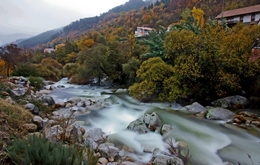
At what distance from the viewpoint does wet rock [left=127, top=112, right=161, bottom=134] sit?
27.3ft

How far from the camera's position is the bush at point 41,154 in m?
3.37

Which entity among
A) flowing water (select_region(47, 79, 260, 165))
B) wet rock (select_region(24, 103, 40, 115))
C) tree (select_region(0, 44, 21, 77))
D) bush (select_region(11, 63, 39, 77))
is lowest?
flowing water (select_region(47, 79, 260, 165))

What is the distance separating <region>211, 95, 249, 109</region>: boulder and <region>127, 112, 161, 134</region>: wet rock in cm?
499

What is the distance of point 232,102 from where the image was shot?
38.1ft

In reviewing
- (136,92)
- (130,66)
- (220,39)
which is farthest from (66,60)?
(220,39)

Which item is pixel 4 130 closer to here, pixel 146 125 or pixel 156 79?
pixel 146 125

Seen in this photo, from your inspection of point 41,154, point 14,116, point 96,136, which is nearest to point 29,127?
point 14,116

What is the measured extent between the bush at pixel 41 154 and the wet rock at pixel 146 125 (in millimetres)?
4825

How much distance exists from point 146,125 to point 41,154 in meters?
5.73

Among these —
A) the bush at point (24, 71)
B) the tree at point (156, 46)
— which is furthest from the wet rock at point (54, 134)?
the bush at point (24, 71)

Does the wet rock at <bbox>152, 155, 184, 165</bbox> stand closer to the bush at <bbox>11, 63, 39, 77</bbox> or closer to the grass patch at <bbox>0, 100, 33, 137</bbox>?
the grass patch at <bbox>0, 100, 33, 137</bbox>

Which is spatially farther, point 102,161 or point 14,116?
point 14,116

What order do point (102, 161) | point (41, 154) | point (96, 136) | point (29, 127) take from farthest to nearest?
1. point (96, 136)
2. point (29, 127)
3. point (102, 161)
4. point (41, 154)

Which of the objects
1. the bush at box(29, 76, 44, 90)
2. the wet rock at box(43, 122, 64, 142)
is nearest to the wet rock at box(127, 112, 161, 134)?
the wet rock at box(43, 122, 64, 142)
